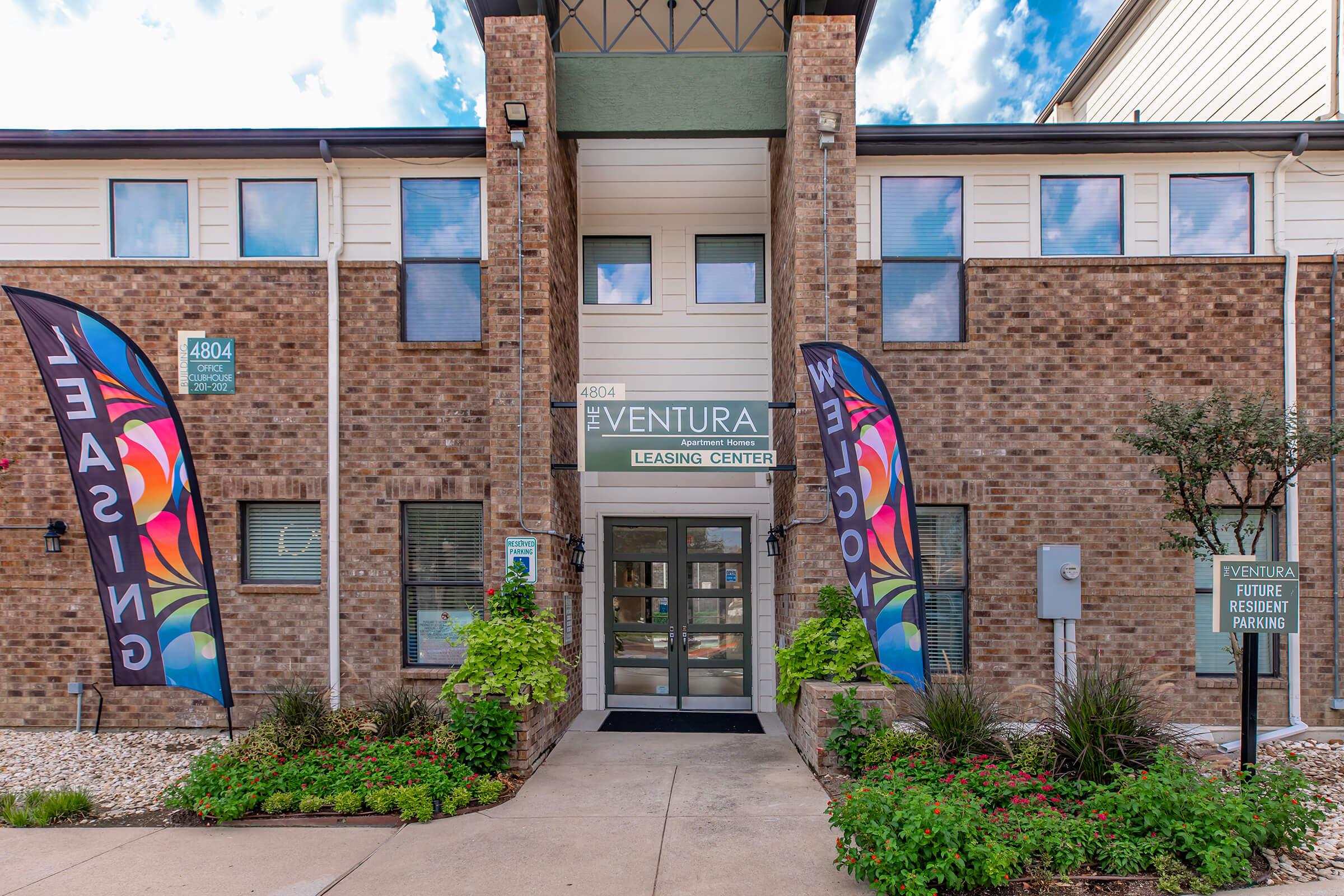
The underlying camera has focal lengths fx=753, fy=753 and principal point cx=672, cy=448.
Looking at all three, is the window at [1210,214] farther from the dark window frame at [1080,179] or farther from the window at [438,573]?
the window at [438,573]

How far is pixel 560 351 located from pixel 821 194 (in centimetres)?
312

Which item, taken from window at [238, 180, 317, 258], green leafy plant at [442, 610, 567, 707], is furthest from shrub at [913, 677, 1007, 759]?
window at [238, 180, 317, 258]

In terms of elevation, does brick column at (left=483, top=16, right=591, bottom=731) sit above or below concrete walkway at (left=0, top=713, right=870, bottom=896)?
above

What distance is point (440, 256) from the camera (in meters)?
8.48

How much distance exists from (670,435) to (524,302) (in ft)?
6.48

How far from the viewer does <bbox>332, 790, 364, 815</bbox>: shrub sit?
18.2ft

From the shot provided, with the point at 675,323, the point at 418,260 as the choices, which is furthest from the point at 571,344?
the point at 418,260

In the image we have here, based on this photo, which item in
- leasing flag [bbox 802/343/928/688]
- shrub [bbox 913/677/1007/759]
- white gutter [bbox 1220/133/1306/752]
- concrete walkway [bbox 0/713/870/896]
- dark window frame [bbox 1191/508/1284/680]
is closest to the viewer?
concrete walkway [bbox 0/713/870/896]

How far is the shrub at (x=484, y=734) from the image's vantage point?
247 inches

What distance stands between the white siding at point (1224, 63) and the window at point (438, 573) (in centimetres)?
1071

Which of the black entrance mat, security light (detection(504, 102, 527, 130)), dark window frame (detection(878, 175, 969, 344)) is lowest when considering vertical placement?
the black entrance mat

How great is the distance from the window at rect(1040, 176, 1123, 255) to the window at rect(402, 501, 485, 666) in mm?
7013

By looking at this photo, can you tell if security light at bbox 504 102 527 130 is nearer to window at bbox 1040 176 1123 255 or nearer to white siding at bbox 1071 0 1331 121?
window at bbox 1040 176 1123 255

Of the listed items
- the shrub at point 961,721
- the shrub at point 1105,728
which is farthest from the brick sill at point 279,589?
the shrub at point 1105,728
